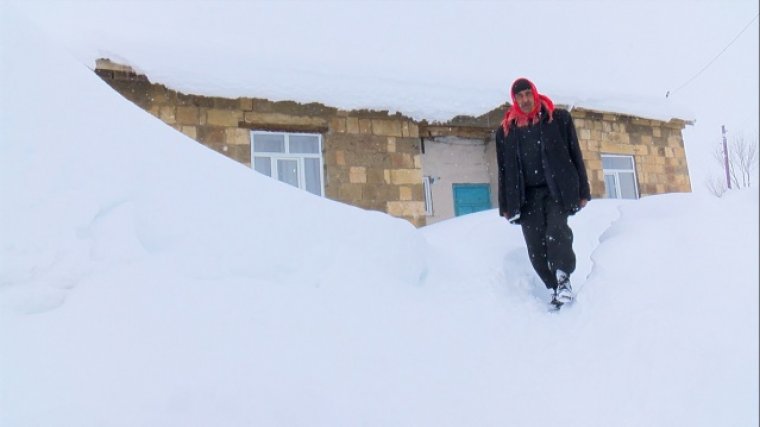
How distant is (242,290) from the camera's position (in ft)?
7.16

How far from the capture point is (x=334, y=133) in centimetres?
708

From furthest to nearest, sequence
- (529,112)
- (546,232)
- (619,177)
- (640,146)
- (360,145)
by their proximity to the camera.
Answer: (640,146)
(619,177)
(360,145)
(529,112)
(546,232)

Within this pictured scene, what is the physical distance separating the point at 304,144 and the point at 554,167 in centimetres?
477

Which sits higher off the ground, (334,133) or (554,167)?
(334,133)

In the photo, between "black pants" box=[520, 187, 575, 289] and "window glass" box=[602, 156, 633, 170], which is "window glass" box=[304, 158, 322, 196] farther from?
"window glass" box=[602, 156, 633, 170]

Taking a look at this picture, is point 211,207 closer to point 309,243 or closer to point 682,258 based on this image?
point 309,243

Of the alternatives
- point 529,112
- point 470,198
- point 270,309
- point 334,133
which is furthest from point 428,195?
point 270,309

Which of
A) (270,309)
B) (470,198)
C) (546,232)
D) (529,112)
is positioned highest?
(470,198)

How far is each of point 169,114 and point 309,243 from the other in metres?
4.48

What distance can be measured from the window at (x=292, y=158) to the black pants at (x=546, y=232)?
14.1ft

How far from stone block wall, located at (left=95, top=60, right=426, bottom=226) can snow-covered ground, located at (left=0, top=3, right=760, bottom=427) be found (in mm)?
3633

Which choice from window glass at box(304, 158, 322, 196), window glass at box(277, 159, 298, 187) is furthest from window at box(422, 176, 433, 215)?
window glass at box(277, 159, 298, 187)

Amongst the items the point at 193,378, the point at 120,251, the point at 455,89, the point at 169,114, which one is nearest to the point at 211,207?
the point at 120,251

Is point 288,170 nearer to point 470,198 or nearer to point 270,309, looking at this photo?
point 470,198
